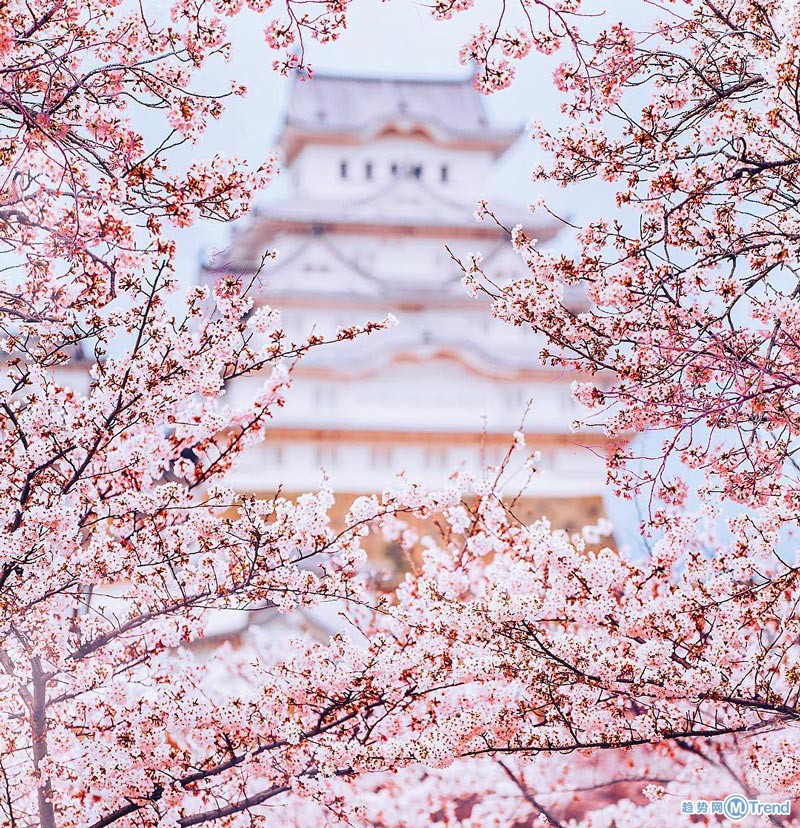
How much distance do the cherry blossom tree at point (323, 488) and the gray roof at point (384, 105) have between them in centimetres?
2445

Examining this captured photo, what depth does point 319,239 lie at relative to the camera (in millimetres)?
27094

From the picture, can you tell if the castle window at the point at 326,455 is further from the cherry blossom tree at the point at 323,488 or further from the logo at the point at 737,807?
the cherry blossom tree at the point at 323,488

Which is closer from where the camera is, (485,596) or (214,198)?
(214,198)

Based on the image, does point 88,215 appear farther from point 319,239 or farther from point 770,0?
point 319,239

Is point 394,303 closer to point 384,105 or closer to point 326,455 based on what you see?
point 326,455

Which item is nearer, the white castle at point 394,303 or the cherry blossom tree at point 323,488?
the cherry blossom tree at point 323,488

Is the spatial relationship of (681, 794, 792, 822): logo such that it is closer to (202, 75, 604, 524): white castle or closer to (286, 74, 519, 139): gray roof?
(202, 75, 604, 524): white castle

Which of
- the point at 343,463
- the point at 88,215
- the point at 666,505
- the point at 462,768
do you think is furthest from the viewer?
the point at 343,463

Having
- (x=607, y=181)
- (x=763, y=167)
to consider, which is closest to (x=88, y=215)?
(x=607, y=181)

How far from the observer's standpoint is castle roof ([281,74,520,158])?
28.0 metres

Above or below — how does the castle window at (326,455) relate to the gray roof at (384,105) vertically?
below

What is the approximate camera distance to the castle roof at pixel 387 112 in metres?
28.0

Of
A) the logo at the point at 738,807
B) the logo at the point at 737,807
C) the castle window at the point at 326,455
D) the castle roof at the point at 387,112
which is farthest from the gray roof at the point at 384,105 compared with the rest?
the logo at the point at 737,807

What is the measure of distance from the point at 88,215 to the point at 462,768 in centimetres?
652
